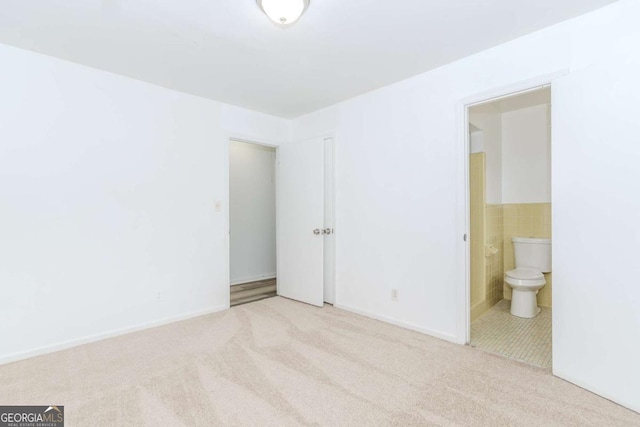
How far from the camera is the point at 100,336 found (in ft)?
9.30

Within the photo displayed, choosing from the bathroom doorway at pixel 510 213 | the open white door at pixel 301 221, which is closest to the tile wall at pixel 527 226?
the bathroom doorway at pixel 510 213

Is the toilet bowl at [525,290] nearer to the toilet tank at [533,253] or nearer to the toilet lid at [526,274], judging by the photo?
the toilet lid at [526,274]

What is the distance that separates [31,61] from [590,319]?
4494mm

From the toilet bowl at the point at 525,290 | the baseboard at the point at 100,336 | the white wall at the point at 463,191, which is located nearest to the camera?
the white wall at the point at 463,191

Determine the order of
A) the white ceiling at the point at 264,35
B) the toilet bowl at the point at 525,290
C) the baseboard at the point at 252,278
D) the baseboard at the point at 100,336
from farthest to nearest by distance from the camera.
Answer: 1. the baseboard at the point at 252,278
2. the toilet bowl at the point at 525,290
3. the baseboard at the point at 100,336
4. the white ceiling at the point at 264,35

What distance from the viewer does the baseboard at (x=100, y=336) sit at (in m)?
2.44

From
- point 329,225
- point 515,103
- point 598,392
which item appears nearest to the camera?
point 598,392

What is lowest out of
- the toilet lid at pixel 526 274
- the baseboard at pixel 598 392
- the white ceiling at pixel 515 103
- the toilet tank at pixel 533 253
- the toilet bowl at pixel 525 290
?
the baseboard at pixel 598 392

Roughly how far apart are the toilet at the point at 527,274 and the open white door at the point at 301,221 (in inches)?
85.3

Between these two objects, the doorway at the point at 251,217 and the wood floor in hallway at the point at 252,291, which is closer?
the wood floor in hallway at the point at 252,291

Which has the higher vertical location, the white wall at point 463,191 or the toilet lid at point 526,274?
the white wall at point 463,191

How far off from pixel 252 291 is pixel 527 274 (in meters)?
3.50

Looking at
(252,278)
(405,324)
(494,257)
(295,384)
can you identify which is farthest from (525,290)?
(252,278)

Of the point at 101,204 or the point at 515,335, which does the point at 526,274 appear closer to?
the point at 515,335
